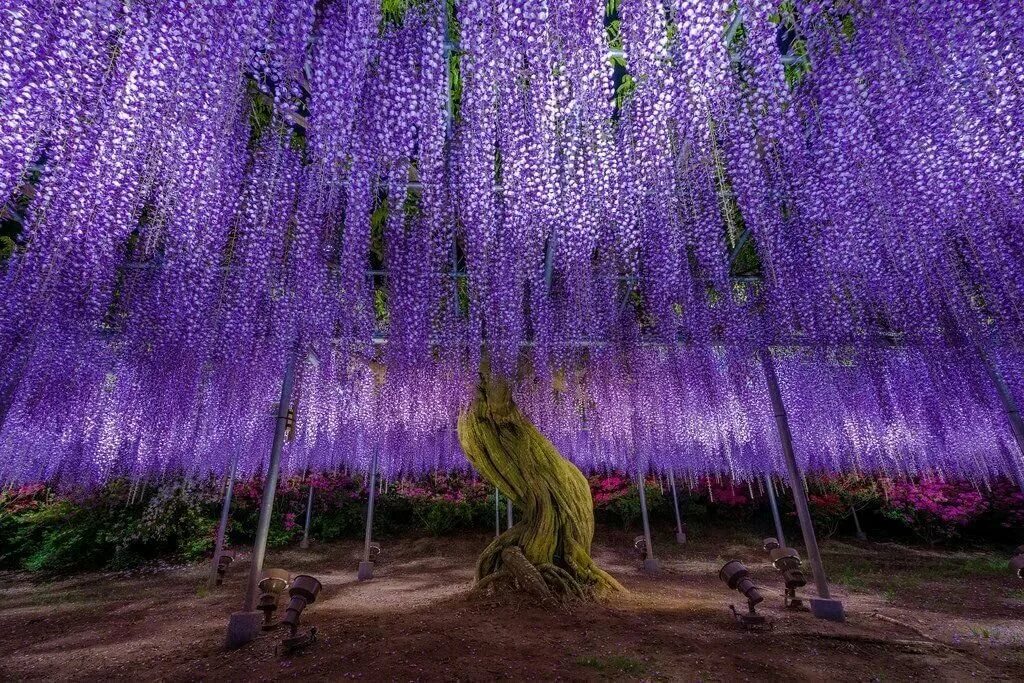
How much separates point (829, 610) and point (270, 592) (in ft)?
17.4

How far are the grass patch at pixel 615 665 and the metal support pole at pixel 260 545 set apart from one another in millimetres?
2820

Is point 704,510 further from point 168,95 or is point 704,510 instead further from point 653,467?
point 168,95

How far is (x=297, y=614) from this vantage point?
12.5ft

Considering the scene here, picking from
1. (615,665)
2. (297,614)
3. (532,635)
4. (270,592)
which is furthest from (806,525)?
(270,592)

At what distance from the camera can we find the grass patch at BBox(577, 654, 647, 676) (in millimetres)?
3338

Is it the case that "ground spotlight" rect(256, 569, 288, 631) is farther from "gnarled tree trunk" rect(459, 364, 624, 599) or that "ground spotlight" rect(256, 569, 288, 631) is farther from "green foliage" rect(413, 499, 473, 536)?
"green foliage" rect(413, 499, 473, 536)

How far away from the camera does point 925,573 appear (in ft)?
27.2

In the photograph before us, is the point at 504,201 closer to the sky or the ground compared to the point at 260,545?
closer to the sky

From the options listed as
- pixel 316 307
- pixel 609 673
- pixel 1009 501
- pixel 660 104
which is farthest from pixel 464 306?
pixel 1009 501

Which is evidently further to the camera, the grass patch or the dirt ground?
the dirt ground

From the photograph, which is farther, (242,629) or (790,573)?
(790,573)

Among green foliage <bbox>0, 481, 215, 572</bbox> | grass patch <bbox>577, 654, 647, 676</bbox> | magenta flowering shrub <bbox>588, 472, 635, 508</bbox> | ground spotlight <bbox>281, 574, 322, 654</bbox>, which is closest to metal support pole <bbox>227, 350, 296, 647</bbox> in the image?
ground spotlight <bbox>281, 574, 322, 654</bbox>

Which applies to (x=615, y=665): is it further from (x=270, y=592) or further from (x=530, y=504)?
(x=270, y=592)

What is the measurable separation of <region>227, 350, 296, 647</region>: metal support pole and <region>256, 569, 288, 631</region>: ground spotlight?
0.22ft
